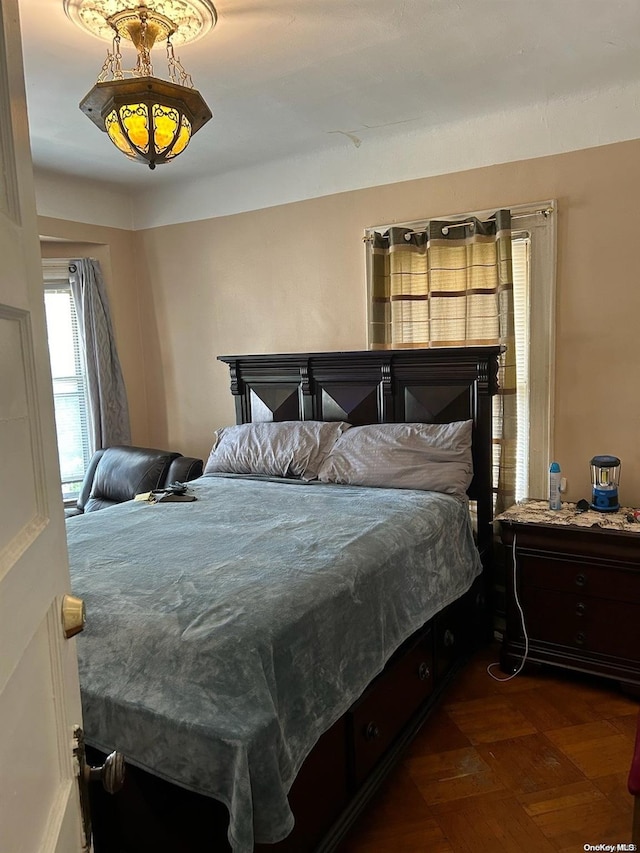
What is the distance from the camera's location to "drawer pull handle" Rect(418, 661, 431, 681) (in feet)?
7.65

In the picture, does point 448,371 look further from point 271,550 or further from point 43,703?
point 43,703

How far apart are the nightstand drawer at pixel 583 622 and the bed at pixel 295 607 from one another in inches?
11.2

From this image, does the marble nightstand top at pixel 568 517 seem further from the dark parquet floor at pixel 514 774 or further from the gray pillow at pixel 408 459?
the dark parquet floor at pixel 514 774

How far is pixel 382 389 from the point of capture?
10.6 ft

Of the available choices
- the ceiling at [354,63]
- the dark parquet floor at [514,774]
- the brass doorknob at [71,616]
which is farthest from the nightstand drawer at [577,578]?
the brass doorknob at [71,616]

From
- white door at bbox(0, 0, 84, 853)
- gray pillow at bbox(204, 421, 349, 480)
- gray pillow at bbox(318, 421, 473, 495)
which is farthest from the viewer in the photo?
gray pillow at bbox(204, 421, 349, 480)

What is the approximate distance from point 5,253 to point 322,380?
2.80 metres

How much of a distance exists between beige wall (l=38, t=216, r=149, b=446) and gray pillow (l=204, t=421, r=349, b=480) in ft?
4.06

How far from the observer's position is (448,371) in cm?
303

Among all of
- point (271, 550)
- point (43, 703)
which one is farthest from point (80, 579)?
point (43, 703)

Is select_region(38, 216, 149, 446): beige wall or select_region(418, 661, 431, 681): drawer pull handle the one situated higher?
select_region(38, 216, 149, 446): beige wall

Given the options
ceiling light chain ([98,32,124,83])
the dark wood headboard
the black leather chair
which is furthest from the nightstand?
ceiling light chain ([98,32,124,83])

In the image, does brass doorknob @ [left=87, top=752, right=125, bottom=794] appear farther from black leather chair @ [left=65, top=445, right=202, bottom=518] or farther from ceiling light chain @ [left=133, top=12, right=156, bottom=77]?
black leather chair @ [left=65, top=445, right=202, bottom=518]

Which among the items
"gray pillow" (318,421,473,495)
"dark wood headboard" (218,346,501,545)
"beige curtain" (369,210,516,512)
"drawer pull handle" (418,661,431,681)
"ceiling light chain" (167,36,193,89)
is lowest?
"drawer pull handle" (418,661,431,681)
